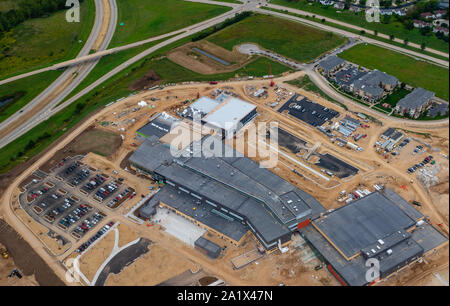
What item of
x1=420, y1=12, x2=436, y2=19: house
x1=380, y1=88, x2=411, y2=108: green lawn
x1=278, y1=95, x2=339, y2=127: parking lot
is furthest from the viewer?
x1=420, y1=12, x2=436, y2=19: house

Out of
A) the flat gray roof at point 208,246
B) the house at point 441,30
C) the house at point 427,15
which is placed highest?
the house at point 427,15

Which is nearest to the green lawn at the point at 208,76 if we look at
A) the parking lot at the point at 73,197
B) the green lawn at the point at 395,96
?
the green lawn at the point at 395,96

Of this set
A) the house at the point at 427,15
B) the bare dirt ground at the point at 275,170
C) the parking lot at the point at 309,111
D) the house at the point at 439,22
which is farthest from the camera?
the house at the point at 427,15

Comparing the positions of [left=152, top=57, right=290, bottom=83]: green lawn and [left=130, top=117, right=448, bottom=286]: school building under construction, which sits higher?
[left=152, top=57, right=290, bottom=83]: green lawn

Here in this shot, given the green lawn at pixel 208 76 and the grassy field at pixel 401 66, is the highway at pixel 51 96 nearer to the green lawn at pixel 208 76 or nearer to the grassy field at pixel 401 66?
the green lawn at pixel 208 76

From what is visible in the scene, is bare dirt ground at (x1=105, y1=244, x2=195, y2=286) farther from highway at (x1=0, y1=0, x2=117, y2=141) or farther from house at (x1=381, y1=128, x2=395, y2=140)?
highway at (x1=0, y1=0, x2=117, y2=141)

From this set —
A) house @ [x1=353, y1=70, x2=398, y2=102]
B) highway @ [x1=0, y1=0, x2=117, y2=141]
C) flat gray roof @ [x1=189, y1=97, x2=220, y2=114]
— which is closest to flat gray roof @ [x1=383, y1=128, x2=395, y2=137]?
house @ [x1=353, y1=70, x2=398, y2=102]
